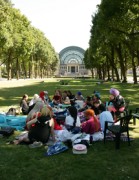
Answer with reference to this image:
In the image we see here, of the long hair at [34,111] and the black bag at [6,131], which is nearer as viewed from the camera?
the black bag at [6,131]

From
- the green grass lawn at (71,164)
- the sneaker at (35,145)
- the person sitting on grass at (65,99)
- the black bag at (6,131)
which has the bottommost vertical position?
the green grass lawn at (71,164)

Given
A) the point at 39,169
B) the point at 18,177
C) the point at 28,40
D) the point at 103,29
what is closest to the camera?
the point at 18,177

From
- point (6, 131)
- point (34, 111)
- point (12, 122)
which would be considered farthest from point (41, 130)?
point (12, 122)

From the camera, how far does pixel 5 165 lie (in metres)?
7.14

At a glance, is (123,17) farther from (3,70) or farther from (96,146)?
(3,70)

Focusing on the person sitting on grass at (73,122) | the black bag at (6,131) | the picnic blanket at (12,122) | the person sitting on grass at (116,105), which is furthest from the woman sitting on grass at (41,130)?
the person sitting on grass at (116,105)

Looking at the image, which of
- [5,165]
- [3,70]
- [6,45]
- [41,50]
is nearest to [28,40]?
[6,45]

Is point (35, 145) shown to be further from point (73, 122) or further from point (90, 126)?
point (90, 126)

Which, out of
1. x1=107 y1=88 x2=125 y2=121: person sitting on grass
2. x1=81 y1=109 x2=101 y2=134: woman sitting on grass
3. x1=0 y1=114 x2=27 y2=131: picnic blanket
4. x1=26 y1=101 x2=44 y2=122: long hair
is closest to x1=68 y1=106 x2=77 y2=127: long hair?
x1=81 y1=109 x2=101 y2=134: woman sitting on grass

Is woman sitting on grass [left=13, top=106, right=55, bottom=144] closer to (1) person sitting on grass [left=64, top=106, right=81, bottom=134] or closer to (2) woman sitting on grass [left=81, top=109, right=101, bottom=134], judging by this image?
(1) person sitting on grass [left=64, top=106, right=81, bottom=134]

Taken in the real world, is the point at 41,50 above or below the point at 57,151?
above

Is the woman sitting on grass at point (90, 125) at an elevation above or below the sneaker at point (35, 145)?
above

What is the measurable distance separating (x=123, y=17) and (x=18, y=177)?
988 inches

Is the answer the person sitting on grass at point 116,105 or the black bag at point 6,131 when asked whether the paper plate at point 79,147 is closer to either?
the black bag at point 6,131
